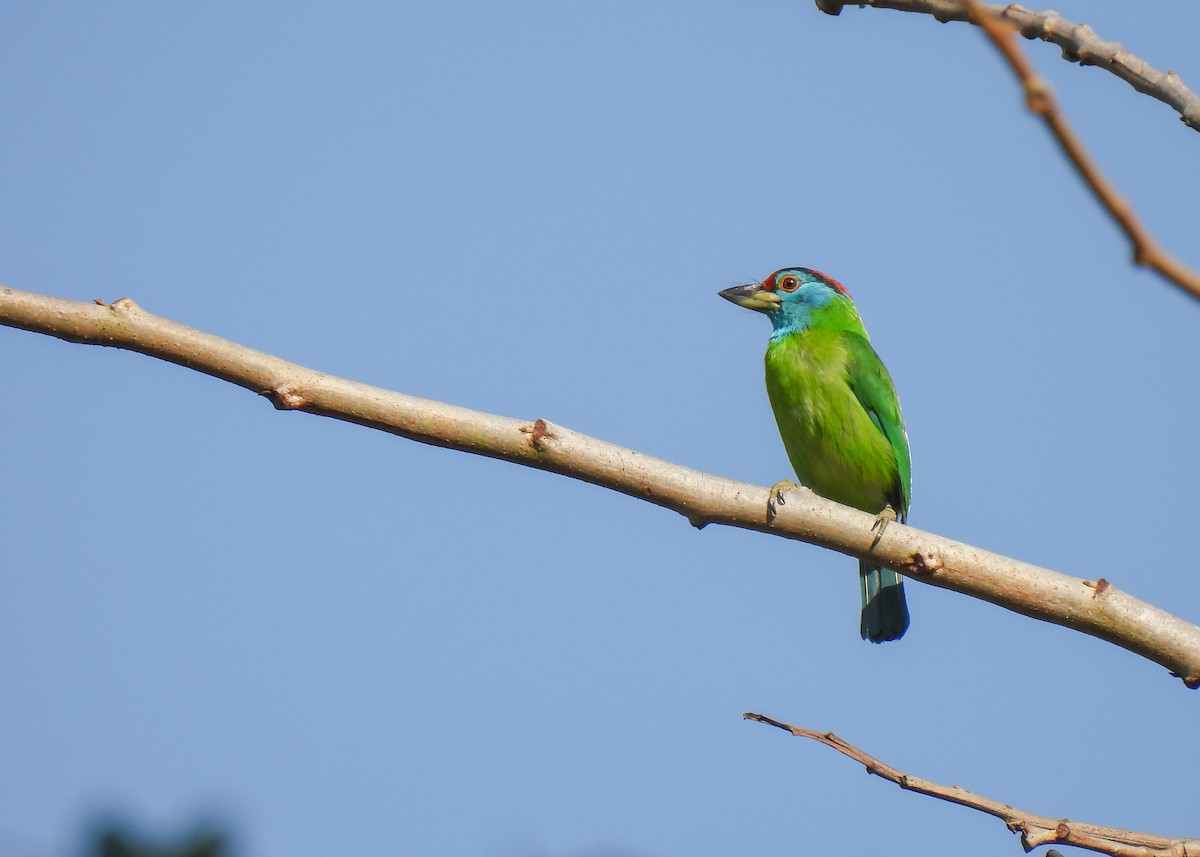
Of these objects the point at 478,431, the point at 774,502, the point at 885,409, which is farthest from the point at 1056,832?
the point at 885,409

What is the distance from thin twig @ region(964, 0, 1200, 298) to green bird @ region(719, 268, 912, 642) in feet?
14.8

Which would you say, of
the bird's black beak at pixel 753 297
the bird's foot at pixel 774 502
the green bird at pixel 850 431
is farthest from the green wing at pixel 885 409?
the bird's foot at pixel 774 502

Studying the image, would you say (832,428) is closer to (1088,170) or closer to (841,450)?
(841,450)

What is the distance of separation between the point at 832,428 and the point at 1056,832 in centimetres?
345

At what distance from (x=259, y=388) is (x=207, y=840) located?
3.81m

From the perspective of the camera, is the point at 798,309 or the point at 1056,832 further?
the point at 798,309

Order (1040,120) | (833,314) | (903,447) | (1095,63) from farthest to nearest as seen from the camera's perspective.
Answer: (833,314)
(903,447)
(1095,63)
(1040,120)

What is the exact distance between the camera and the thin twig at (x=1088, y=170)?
98 cm

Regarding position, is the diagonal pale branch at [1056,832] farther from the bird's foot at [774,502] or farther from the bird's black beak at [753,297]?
the bird's black beak at [753,297]

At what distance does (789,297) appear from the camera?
6156mm

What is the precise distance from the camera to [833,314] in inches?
243

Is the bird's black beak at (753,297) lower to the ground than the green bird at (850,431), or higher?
higher

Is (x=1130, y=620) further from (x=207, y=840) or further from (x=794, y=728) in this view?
(x=207, y=840)

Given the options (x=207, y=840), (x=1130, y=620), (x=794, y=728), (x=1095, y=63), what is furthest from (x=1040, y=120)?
(x=207, y=840)
